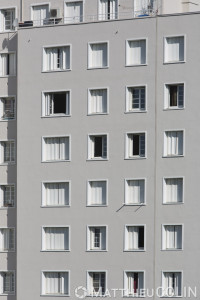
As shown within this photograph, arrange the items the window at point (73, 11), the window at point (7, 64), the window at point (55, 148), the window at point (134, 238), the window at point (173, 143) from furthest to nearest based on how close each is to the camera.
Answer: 1. the window at point (7, 64)
2. the window at point (73, 11)
3. the window at point (55, 148)
4. the window at point (134, 238)
5. the window at point (173, 143)

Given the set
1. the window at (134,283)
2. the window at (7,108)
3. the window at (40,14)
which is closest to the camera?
the window at (134,283)

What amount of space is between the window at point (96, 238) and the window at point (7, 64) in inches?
457

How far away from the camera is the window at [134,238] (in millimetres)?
76688

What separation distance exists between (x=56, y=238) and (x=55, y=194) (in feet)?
8.86

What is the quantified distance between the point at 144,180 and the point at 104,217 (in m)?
3.36

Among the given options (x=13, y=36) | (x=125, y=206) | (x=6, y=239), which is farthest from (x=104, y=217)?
(x=13, y=36)

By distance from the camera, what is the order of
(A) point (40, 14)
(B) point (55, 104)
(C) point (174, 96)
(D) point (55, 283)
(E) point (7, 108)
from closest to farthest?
1. (C) point (174, 96)
2. (D) point (55, 283)
3. (B) point (55, 104)
4. (E) point (7, 108)
5. (A) point (40, 14)

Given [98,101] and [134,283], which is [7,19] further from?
[134,283]

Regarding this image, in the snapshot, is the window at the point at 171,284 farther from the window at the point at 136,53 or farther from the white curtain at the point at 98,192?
the window at the point at 136,53

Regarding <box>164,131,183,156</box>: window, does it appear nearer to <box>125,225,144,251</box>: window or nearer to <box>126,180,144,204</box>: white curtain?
<box>126,180,144,204</box>: white curtain

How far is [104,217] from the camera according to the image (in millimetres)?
77188

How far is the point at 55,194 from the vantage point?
78812 millimetres

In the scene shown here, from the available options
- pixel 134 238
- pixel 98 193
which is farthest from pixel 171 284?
pixel 98 193

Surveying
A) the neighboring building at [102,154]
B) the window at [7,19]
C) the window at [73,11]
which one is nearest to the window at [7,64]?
the neighboring building at [102,154]
